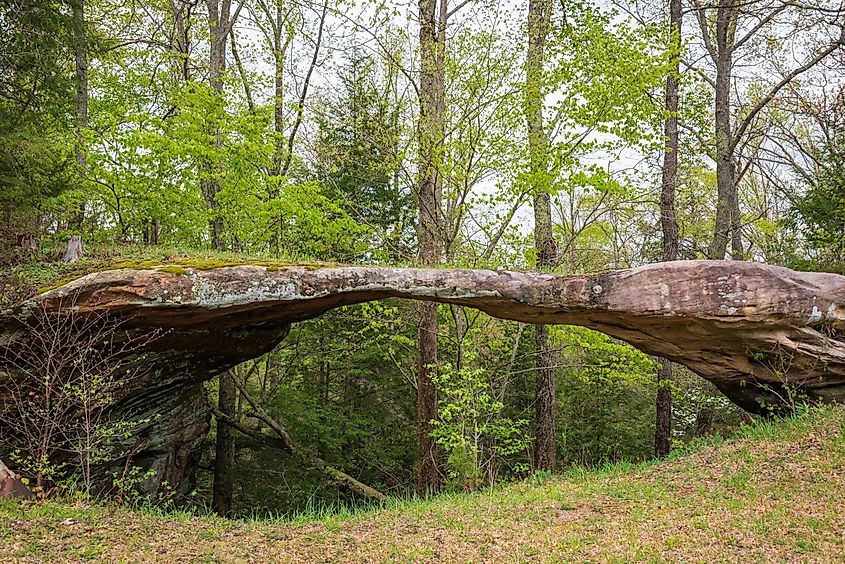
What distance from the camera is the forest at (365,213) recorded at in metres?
8.86

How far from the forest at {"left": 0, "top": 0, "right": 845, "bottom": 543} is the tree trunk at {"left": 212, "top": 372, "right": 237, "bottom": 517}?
48 mm

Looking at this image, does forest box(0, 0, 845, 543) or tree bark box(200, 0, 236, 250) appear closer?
forest box(0, 0, 845, 543)

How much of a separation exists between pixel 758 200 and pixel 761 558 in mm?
21767

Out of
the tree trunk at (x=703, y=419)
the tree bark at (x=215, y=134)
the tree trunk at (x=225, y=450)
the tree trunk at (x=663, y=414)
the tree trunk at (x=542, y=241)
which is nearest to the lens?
the tree trunk at (x=542, y=241)

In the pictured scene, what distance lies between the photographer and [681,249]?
16.3 meters

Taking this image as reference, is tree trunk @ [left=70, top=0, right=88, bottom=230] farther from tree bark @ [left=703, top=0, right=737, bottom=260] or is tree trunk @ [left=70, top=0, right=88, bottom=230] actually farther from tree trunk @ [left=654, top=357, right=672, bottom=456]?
tree bark @ [left=703, top=0, right=737, bottom=260]

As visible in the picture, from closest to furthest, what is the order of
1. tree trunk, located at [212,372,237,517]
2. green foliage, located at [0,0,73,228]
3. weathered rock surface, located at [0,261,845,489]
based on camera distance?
weathered rock surface, located at [0,261,845,489] → green foliage, located at [0,0,73,228] → tree trunk, located at [212,372,237,517]

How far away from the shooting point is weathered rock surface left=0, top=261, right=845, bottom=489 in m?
7.60

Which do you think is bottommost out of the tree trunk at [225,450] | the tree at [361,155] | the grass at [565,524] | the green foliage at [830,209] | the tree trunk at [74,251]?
the tree trunk at [225,450]

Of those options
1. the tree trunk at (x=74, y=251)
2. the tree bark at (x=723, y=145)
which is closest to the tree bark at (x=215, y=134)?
the tree trunk at (x=74, y=251)

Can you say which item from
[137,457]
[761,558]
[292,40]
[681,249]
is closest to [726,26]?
[681,249]

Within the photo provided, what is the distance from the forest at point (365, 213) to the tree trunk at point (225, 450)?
48 mm

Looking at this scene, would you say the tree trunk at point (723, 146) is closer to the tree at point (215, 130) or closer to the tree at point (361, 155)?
the tree at point (361, 155)

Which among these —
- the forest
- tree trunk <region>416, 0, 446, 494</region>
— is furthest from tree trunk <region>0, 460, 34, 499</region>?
tree trunk <region>416, 0, 446, 494</region>
